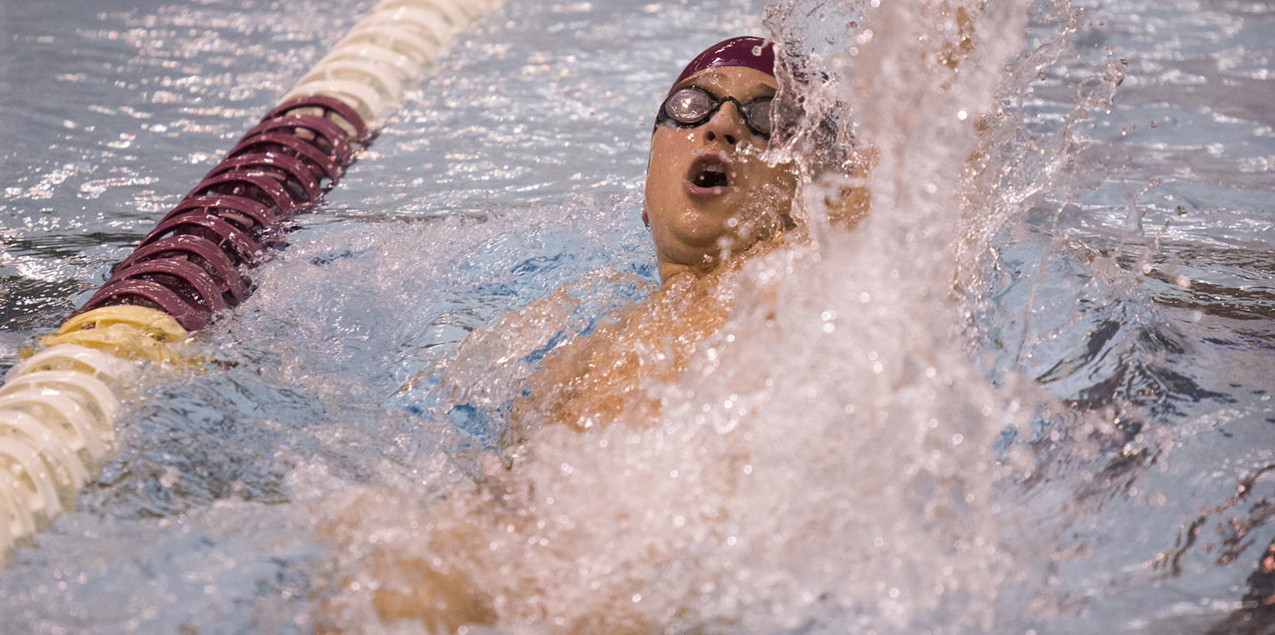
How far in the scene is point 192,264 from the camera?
8.66 ft

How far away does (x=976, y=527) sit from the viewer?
1.45 m

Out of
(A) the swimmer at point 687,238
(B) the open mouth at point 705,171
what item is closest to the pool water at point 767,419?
(A) the swimmer at point 687,238

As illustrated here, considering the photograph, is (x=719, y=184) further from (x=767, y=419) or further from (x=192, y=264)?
(x=192, y=264)

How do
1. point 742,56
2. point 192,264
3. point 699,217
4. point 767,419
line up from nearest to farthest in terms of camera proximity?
point 767,419
point 699,217
point 742,56
point 192,264

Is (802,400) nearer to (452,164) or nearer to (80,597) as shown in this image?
(80,597)

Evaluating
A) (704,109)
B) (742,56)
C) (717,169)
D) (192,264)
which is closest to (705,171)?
(717,169)

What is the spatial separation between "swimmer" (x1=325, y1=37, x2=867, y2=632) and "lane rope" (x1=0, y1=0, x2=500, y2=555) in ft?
2.32

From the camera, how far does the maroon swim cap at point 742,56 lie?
2189 millimetres

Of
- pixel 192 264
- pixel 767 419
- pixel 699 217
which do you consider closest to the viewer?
pixel 767 419

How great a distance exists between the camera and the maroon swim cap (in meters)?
2.19

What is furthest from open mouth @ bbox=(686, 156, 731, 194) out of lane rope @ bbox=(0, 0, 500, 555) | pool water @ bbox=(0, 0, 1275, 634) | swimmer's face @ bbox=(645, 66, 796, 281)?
lane rope @ bbox=(0, 0, 500, 555)

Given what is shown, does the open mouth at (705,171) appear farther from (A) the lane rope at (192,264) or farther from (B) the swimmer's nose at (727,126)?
(A) the lane rope at (192,264)

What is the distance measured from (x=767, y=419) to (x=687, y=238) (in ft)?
2.14

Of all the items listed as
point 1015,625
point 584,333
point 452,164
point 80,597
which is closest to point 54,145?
point 452,164
